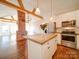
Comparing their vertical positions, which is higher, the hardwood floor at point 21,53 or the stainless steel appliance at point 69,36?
the stainless steel appliance at point 69,36

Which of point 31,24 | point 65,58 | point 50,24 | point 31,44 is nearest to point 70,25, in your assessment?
point 50,24

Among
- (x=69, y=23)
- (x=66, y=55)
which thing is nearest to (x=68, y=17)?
(x=69, y=23)

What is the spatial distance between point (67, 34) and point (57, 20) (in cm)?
138

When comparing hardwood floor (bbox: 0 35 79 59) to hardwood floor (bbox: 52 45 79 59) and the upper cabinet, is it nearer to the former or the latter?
hardwood floor (bbox: 52 45 79 59)

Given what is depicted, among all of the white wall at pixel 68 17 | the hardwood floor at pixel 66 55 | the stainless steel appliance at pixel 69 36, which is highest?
the white wall at pixel 68 17

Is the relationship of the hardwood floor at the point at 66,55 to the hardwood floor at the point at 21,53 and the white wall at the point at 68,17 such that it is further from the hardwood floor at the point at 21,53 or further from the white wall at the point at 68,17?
the white wall at the point at 68,17

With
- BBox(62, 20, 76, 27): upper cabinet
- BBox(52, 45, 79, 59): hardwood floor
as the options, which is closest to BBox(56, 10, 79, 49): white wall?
BBox(62, 20, 76, 27): upper cabinet

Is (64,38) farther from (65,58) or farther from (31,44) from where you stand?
(31,44)

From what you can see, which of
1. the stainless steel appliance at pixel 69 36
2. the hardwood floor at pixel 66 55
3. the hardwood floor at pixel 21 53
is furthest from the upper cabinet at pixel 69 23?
the hardwood floor at pixel 66 55

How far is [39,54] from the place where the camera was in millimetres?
2443

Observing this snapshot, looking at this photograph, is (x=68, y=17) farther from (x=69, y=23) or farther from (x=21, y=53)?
(x=21, y=53)

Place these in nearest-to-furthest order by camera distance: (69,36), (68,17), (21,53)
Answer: (21,53) → (69,36) → (68,17)

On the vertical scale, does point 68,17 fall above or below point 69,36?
above

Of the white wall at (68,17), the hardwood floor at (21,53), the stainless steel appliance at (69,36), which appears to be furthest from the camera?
the stainless steel appliance at (69,36)
